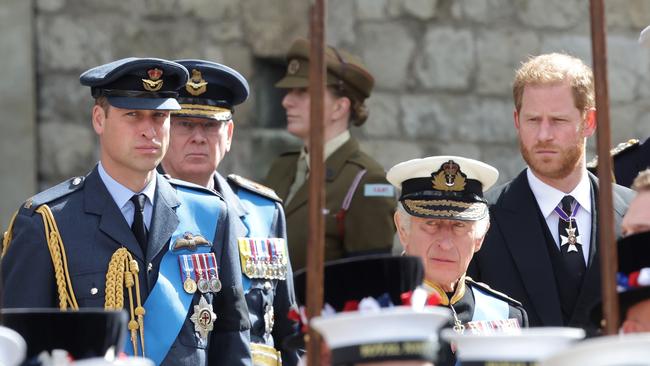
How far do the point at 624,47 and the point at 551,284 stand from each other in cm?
338

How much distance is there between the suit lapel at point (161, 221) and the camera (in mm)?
5621

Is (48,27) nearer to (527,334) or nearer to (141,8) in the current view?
(141,8)

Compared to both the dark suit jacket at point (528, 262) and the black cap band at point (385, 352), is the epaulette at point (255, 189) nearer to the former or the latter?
the dark suit jacket at point (528, 262)

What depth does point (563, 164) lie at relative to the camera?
623cm

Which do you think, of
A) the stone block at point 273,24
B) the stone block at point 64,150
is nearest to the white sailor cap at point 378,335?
the stone block at point 64,150

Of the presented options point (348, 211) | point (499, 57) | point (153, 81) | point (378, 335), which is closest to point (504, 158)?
point (499, 57)

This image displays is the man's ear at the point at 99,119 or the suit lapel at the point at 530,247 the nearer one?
the man's ear at the point at 99,119

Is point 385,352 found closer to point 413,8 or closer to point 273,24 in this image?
point 273,24

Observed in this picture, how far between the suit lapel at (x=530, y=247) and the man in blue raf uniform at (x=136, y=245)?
0.92 m

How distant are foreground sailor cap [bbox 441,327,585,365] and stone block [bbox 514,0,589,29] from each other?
4.89 m

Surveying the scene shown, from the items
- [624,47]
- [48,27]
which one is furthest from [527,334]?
[624,47]

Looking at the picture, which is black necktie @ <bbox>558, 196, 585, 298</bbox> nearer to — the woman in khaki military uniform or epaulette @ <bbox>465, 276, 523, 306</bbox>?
epaulette @ <bbox>465, 276, 523, 306</bbox>

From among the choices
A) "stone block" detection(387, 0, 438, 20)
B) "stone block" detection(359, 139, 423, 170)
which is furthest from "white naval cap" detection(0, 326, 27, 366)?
"stone block" detection(387, 0, 438, 20)

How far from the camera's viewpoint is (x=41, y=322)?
4.71 metres
